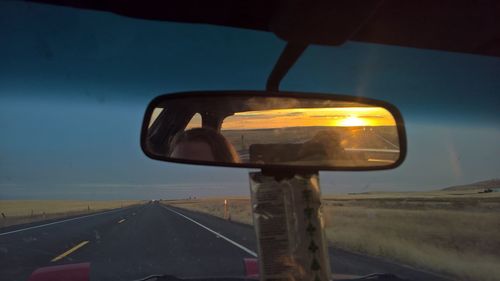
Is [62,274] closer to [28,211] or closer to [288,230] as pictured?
[288,230]

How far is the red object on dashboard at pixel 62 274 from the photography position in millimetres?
3732

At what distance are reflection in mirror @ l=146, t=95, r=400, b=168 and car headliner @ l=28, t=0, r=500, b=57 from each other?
441 millimetres

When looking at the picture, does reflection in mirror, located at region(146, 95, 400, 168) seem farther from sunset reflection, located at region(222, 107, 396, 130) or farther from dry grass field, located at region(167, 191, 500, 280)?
dry grass field, located at region(167, 191, 500, 280)

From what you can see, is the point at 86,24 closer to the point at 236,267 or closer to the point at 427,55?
the point at 427,55

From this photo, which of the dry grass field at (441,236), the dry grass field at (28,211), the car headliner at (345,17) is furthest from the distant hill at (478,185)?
the dry grass field at (28,211)

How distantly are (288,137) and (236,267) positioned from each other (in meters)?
4.28

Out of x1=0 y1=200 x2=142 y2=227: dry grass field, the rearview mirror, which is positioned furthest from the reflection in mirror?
x1=0 y1=200 x2=142 y2=227: dry grass field

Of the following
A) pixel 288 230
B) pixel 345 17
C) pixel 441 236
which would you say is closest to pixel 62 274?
pixel 288 230

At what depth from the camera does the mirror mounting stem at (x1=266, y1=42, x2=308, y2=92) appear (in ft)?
10.9

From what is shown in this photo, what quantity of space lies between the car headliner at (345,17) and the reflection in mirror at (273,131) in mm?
441

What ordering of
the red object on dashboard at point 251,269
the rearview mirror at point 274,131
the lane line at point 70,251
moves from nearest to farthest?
1. the rearview mirror at point 274,131
2. the red object on dashboard at point 251,269
3. the lane line at point 70,251

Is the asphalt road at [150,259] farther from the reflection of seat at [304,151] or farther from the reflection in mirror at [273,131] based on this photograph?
the reflection of seat at [304,151]

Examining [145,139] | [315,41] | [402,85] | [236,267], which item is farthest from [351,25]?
[236,267]

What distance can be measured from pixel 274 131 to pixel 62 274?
200 cm
